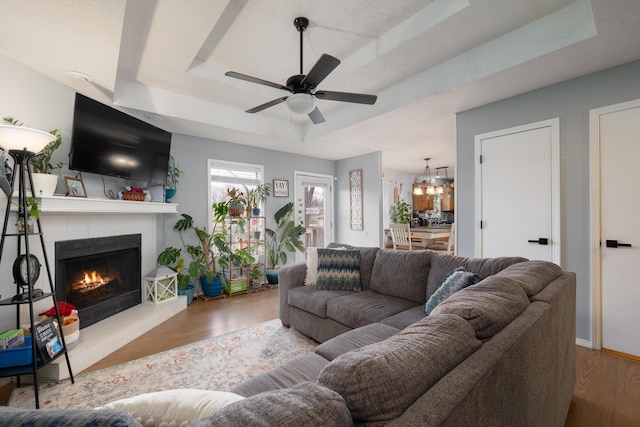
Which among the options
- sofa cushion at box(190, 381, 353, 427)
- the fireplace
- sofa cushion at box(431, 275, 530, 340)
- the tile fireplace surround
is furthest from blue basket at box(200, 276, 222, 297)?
sofa cushion at box(190, 381, 353, 427)

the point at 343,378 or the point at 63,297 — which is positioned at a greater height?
the point at 343,378

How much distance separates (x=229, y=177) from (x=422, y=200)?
6.04 meters

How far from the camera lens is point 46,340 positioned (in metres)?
1.98

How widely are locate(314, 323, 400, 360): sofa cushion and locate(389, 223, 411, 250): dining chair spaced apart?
424cm

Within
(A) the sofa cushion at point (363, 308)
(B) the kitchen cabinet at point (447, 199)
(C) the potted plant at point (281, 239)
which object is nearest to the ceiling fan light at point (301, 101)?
(A) the sofa cushion at point (363, 308)

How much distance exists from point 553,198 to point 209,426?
3347 mm

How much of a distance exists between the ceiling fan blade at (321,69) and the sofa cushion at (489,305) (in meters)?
1.59

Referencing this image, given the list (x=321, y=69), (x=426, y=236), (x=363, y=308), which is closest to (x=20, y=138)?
(x=321, y=69)

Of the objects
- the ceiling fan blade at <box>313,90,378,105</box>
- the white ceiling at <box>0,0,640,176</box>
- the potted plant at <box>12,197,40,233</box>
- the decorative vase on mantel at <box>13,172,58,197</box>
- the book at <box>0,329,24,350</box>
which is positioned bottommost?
the book at <box>0,329,24,350</box>

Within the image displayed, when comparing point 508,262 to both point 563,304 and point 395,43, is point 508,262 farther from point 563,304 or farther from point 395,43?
point 395,43

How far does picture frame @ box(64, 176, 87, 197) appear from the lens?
2.64m

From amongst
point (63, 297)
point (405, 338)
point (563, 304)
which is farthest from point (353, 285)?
point (63, 297)

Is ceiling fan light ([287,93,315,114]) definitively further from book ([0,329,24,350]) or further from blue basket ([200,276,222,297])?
blue basket ([200,276,222,297])

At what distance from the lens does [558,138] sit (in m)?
2.67
